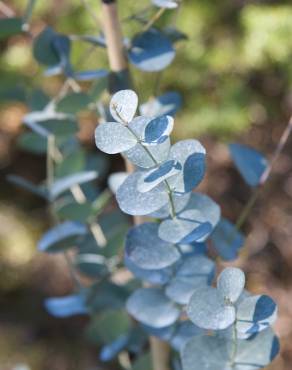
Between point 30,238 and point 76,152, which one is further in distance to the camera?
point 30,238

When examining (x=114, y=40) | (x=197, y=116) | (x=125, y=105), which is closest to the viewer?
(x=125, y=105)

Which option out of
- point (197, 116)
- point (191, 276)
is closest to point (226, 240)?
point (191, 276)

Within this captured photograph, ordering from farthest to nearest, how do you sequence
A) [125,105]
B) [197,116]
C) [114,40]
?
[197,116]
[114,40]
[125,105]

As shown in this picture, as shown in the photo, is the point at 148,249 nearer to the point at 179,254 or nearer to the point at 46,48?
the point at 179,254

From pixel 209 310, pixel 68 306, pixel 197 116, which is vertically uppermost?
pixel 209 310

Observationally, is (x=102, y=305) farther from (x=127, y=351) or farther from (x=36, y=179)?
(x=36, y=179)

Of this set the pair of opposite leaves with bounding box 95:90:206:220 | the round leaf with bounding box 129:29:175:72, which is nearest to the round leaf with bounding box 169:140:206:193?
the pair of opposite leaves with bounding box 95:90:206:220

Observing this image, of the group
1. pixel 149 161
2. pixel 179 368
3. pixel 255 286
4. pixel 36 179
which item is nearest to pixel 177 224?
pixel 149 161

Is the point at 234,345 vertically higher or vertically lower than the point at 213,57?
higher
